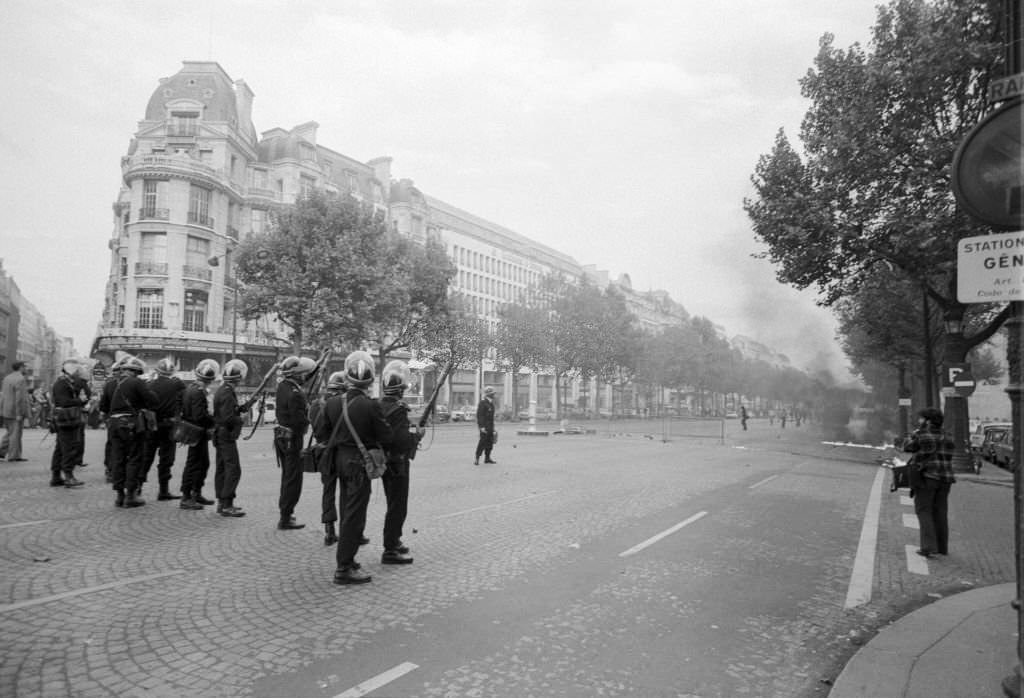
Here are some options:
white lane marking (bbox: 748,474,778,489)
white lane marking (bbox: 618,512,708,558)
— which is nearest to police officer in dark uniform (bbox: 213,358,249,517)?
white lane marking (bbox: 618,512,708,558)

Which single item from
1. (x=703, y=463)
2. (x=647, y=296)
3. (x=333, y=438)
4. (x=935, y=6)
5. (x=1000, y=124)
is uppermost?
(x=647, y=296)

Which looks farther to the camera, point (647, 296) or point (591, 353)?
point (647, 296)

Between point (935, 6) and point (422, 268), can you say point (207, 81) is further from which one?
point (935, 6)

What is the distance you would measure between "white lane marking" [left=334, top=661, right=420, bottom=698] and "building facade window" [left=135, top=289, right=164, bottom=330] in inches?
1744

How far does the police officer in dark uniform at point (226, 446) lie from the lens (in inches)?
322

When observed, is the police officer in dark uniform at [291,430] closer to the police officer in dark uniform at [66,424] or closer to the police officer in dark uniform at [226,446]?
the police officer in dark uniform at [226,446]

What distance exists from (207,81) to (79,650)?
51.9 m

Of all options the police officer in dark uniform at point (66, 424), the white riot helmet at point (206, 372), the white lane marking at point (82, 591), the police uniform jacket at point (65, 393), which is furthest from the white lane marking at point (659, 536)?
the police uniform jacket at point (65, 393)

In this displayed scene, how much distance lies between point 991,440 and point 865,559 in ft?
84.2

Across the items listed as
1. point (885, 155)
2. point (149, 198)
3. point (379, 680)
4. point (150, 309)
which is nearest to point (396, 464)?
point (379, 680)

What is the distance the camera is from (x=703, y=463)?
58.0 ft

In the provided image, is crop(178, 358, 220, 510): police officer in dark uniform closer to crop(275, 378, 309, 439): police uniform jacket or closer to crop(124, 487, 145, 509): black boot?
crop(124, 487, 145, 509): black boot

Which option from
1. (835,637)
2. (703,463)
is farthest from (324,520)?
(703,463)

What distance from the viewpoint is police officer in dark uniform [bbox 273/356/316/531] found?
7.39m
